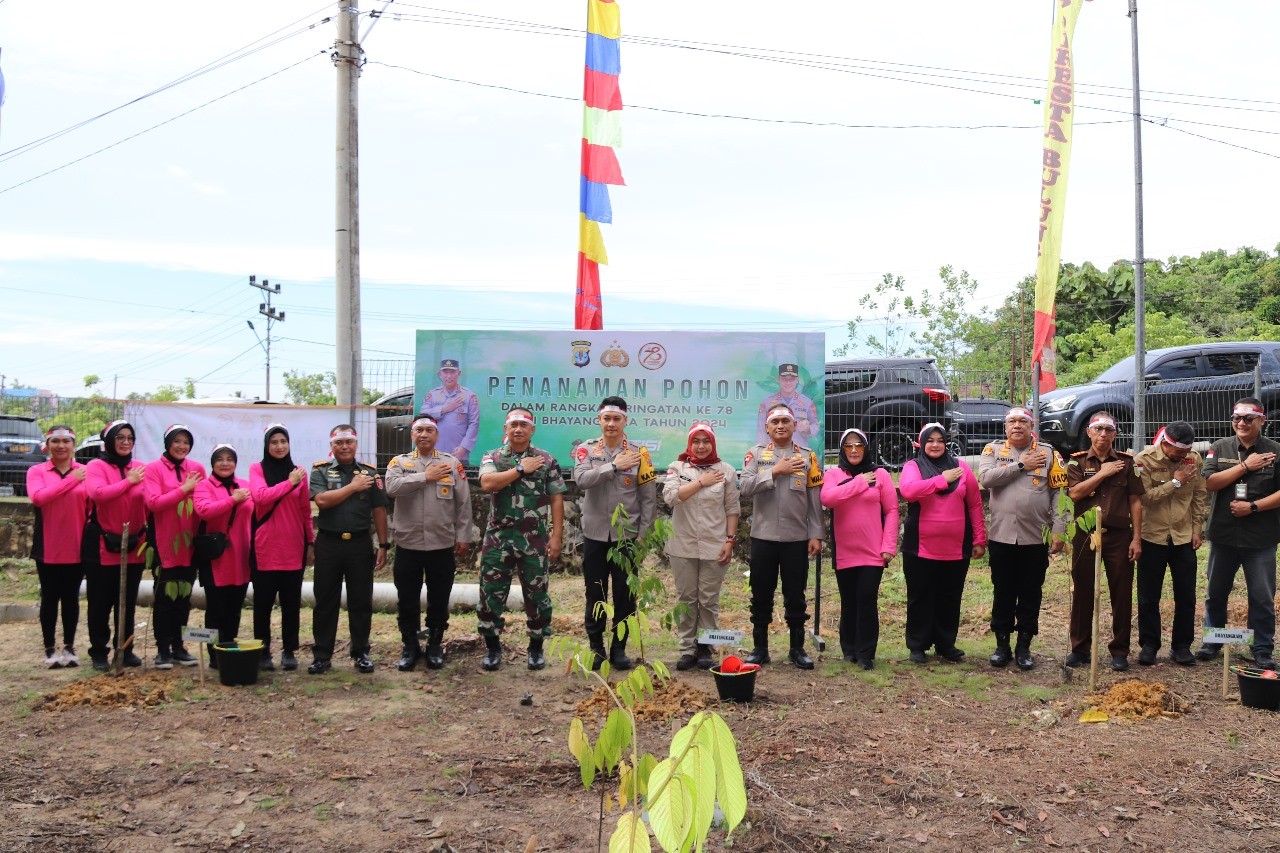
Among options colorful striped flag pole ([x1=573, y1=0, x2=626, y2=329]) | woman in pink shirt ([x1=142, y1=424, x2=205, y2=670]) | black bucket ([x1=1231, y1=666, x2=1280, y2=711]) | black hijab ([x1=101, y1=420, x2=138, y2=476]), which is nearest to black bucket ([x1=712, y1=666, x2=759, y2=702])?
black bucket ([x1=1231, y1=666, x2=1280, y2=711])

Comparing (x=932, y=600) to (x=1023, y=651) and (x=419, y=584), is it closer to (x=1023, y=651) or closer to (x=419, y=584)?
(x=1023, y=651)

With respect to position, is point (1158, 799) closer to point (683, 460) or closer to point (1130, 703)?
point (1130, 703)

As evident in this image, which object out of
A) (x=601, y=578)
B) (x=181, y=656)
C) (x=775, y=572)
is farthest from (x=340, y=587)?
(x=775, y=572)

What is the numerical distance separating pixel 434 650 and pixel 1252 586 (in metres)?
5.63

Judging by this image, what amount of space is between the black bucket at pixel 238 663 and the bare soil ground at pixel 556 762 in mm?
93

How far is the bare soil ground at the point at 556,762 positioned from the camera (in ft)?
13.3

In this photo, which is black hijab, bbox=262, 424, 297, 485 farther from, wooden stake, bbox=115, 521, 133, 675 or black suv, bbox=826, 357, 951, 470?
black suv, bbox=826, 357, 951, 470

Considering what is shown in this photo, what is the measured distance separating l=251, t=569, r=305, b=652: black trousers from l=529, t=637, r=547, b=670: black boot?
1631 mm

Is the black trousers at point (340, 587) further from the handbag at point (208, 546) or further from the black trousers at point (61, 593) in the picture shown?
the black trousers at point (61, 593)

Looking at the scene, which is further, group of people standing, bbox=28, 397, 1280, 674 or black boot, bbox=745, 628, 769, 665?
black boot, bbox=745, 628, 769, 665

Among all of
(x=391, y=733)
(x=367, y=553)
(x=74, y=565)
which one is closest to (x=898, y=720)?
(x=391, y=733)

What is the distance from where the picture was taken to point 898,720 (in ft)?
18.4

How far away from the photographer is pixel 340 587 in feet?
22.1

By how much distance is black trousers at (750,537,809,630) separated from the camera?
6648 mm
